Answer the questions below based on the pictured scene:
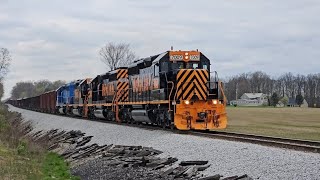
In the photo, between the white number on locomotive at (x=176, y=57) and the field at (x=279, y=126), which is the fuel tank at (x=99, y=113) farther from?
the white number on locomotive at (x=176, y=57)

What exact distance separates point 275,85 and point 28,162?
544ft

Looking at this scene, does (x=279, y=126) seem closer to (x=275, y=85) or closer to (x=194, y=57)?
(x=194, y=57)

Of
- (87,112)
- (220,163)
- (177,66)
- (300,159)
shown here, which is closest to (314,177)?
(300,159)

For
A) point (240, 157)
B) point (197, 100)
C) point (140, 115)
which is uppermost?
point (197, 100)

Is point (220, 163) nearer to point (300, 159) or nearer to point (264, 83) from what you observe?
point (300, 159)

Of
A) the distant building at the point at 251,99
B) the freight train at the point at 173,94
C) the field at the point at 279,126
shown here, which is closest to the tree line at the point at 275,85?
the distant building at the point at 251,99

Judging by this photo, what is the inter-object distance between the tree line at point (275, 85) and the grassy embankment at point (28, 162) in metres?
137

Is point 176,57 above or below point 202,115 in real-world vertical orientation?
above

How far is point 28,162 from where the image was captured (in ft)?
60.2

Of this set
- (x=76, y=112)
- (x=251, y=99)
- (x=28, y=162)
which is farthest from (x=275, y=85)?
(x=28, y=162)

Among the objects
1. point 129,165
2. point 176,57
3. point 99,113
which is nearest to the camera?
point 129,165

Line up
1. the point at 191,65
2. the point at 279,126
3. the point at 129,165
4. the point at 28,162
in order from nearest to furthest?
the point at 129,165, the point at 28,162, the point at 191,65, the point at 279,126

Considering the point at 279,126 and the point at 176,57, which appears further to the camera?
the point at 279,126

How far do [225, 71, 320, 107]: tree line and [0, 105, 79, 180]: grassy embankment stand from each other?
449 feet
